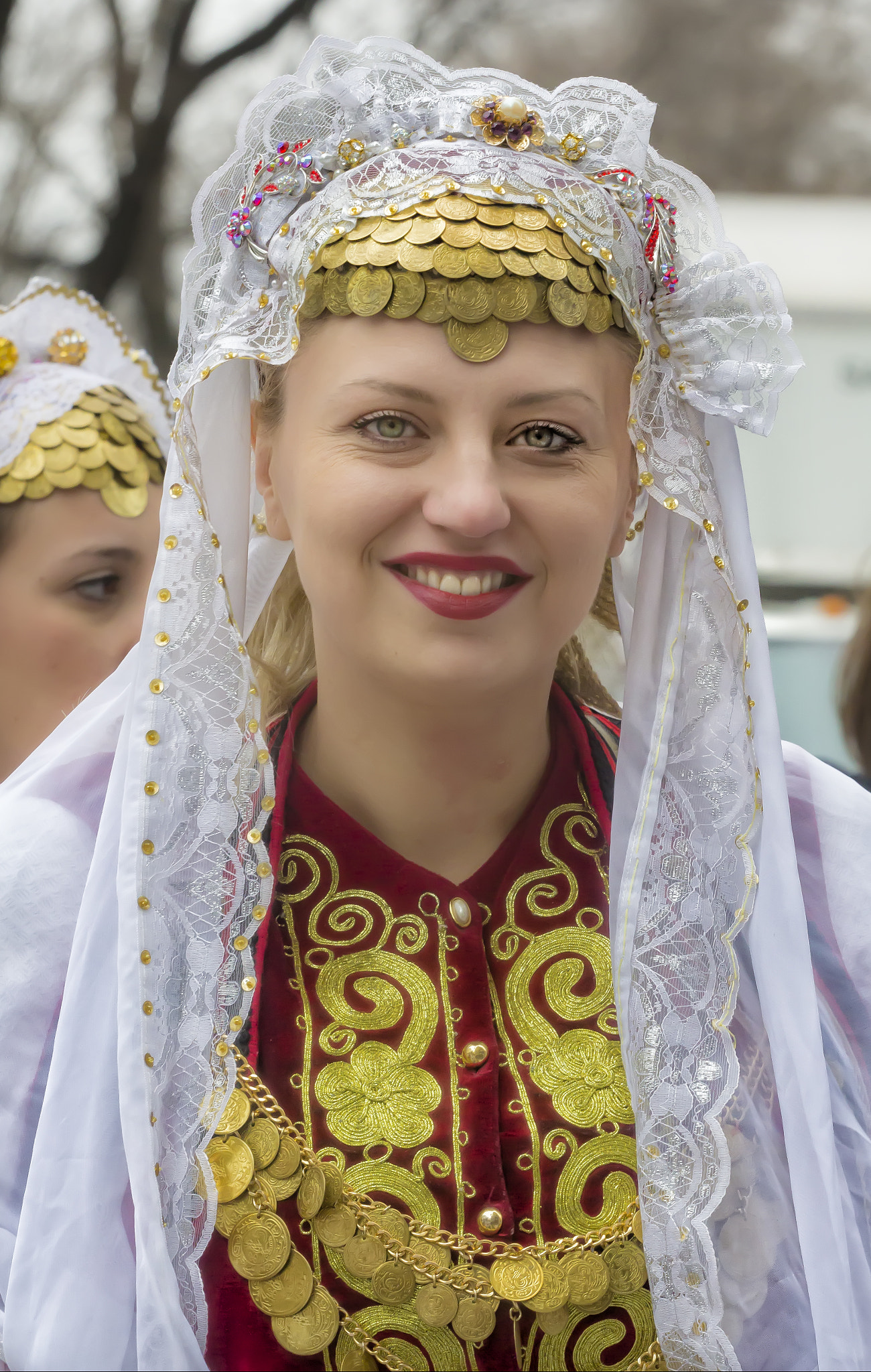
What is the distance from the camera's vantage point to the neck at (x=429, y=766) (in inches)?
71.8

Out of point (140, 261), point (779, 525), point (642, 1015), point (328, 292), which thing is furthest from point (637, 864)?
point (140, 261)

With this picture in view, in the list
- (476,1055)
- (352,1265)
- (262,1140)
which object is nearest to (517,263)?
(476,1055)

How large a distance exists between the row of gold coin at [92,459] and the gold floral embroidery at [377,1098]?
48.3 inches

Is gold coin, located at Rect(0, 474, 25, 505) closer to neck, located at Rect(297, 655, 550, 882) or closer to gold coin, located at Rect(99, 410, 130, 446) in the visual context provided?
gold coin, located at Rect(99, 410, 130, 446)

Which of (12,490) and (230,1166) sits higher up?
(12,490)

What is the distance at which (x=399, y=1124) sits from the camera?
1715 mm

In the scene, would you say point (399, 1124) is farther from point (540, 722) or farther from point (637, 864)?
point (540, 722)

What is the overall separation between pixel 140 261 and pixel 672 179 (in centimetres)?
610

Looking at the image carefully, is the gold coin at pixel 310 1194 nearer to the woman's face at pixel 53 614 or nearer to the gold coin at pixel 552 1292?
the gold coin at pixel 552 1292

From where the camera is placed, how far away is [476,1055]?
1746 millimetres

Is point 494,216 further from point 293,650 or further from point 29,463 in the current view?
point 29,463

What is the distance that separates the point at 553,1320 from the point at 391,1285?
0.18 meters

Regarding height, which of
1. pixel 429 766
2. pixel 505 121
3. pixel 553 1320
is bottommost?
pixel 553 1320

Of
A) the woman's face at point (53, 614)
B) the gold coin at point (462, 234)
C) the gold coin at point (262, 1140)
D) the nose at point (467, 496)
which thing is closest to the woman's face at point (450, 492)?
the nose at point (467, 496)
